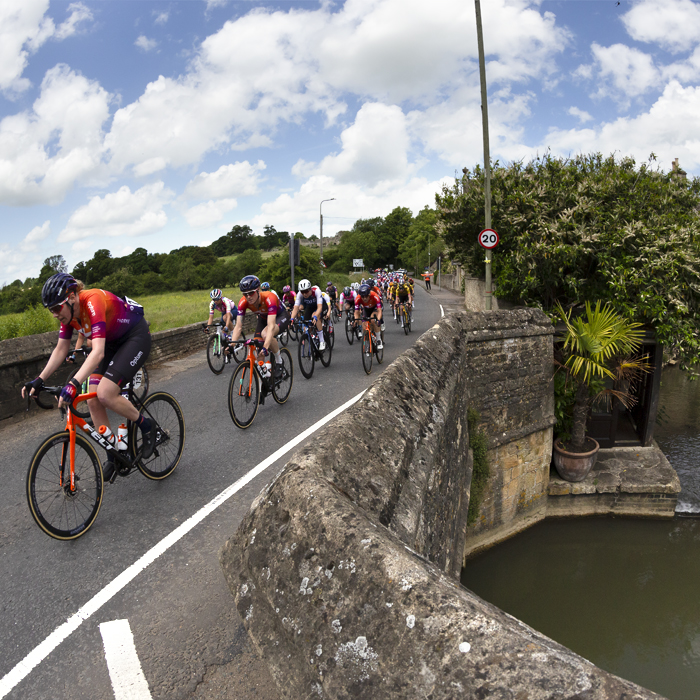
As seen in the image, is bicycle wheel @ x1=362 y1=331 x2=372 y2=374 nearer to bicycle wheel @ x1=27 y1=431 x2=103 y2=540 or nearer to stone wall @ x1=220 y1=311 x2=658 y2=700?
bicycle wheel @ x1=27 y1=431 x2=103 y2=540

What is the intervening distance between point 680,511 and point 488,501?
5.95 metres

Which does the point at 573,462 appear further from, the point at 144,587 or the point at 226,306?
the point at 144,587

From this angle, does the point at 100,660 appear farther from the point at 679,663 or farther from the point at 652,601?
the point at 652,601

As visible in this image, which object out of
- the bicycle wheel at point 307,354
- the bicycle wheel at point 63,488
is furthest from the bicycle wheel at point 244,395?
the bicycle wheel at point 307,354

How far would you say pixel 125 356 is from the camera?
15.7ft

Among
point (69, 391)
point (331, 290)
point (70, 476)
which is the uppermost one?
point (331, 290)

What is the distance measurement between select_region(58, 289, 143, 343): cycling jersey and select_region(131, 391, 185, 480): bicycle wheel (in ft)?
2.66

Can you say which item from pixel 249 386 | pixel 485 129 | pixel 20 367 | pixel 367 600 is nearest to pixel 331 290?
pixel 485 129

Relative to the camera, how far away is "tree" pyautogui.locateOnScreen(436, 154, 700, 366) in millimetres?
11375

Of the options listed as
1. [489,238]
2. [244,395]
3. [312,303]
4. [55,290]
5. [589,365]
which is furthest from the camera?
[489,238]

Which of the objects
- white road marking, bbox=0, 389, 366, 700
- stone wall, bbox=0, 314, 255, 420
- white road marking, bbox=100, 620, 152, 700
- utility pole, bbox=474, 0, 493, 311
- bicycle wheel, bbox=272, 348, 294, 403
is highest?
utility pole, bbox=474, 0, 493, 311

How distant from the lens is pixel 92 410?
15.1 feet

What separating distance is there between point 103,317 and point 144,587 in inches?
86.5

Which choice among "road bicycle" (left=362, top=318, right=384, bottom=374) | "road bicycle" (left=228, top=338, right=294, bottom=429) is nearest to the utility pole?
"road bicycle" (left=362, top=318, right=384, bottom=374)
